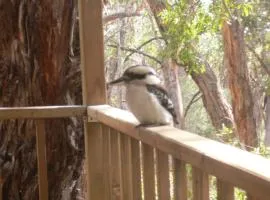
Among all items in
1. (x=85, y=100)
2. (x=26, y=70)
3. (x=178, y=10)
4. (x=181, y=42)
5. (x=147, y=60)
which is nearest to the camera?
(x=85, y=100)

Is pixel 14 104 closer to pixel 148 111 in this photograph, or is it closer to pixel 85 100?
pixel 85 100

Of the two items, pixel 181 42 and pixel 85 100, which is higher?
pixel 181 42

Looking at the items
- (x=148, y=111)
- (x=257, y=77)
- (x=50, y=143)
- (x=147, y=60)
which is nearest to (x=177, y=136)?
(x=148, y=111)

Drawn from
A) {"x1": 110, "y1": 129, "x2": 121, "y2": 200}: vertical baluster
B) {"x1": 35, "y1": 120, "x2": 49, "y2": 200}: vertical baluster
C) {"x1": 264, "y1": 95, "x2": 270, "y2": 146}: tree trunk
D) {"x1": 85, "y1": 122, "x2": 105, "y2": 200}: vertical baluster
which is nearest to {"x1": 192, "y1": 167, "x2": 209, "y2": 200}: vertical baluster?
{"x1": 110, "y1": 129, "x2": 121, "y2": 200}: vertical baluster

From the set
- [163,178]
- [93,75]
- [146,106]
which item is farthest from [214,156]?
[93,75]

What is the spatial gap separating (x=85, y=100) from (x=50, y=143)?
0.69 m

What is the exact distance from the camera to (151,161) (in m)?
1.47

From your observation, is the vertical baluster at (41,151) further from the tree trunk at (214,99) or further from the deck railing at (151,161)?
the tree trunk at (214,99)

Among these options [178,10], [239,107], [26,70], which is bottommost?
[239,107]

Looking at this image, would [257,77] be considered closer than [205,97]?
No

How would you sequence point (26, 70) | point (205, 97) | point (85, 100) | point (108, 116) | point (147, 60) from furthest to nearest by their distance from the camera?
point (147, 60) → point (205, 97) → point (26, 70) → point (85, 100) → point (108, 116)

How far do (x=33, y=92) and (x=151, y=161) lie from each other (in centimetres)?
155

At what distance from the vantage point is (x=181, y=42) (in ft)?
17.6

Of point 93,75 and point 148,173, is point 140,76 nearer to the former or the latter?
point 148,173
